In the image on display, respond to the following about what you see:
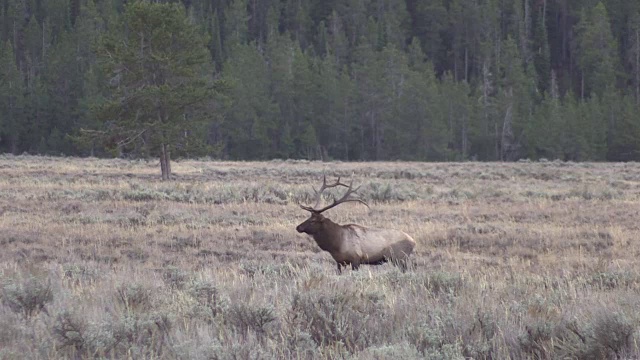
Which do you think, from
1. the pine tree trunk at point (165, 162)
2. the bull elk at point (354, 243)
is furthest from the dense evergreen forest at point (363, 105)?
the bull elk at point (354, 243)

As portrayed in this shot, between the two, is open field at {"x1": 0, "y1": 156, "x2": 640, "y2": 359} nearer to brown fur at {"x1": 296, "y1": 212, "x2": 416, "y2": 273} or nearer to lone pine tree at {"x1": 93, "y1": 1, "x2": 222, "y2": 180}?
brown fur at {"x1": 296, "y1": 212, "x2": 416, "y2": 273}

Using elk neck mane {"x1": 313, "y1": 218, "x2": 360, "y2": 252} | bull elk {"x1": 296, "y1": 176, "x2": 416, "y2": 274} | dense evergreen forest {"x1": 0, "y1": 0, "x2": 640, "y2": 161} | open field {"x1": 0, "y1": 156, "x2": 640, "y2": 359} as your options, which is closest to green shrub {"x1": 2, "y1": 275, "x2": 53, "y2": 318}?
open field {"x1": 0, "y1": 156, "x2": 640, "y2": 359}

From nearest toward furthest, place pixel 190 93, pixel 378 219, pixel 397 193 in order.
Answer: pixel 378 219, pixel 397 193, pixel 190 93

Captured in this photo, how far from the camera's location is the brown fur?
408 inches

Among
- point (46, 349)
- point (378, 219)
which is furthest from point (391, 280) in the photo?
point (378, 219)

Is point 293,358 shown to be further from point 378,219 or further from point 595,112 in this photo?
point 595,112

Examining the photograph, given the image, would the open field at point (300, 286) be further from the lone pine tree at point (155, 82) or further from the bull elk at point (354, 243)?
the lone pine tree at point (155, 82)

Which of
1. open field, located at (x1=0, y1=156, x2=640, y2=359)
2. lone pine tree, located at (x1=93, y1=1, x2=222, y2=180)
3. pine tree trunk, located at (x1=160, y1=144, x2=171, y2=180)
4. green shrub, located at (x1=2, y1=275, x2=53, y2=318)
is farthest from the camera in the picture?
pine tree trunk, located at (x1=160, y1=144, x2=171, y2=180)

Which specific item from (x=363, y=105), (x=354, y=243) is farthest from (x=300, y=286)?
(x=363, y=105)

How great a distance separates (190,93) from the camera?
29250 millimetres

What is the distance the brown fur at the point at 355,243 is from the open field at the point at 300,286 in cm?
25

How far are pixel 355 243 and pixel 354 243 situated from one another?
0.05 ft

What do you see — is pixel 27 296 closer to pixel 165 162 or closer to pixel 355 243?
pixel 355 243

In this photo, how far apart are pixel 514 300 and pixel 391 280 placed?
70.6 inches
